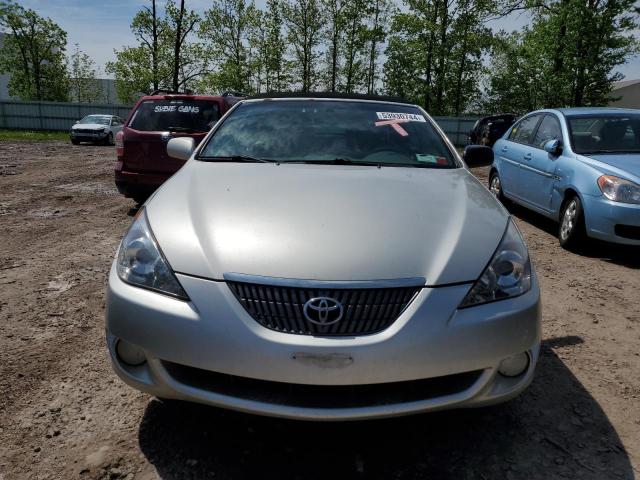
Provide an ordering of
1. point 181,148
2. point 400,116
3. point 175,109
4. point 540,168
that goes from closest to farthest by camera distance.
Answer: point 400,116 < point 181,148 < point 540,168 < point 175,109

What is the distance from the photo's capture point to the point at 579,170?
5309 mm

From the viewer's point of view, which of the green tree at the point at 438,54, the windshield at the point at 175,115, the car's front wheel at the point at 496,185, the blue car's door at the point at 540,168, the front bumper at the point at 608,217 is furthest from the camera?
the green tree at the point at 438,54

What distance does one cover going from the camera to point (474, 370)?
6.13 feet

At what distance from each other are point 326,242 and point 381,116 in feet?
5.69

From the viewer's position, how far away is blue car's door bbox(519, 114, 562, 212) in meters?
5.91

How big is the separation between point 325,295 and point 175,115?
231 inches

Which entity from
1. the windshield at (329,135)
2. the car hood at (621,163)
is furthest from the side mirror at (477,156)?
the car hood at (621,163)

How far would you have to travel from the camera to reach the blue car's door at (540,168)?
591 centimetres

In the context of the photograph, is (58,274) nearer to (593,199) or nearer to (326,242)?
(326,242)

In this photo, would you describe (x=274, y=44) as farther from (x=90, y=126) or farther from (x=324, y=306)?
(x=324, y=306)

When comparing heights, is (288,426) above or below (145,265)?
below

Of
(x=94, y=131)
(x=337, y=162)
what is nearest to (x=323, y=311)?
(x=337, y=162)

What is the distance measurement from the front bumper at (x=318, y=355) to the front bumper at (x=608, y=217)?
136 inches

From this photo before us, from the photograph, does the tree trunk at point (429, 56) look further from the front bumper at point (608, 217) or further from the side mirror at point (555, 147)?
the front bumper at point (608, 217)
